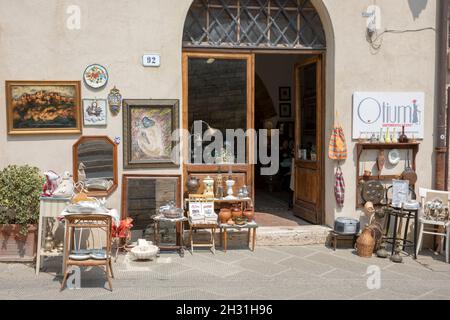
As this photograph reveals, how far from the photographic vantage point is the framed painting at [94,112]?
22.5 ft

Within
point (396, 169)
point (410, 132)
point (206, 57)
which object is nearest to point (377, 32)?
point (410, 132)

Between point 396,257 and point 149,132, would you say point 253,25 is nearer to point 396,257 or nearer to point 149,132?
point 149,132

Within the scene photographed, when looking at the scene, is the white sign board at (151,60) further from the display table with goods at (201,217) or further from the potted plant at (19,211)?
the potted plant at (19,211)

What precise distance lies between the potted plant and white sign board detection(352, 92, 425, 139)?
4.43 metres

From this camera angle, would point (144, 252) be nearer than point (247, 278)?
No

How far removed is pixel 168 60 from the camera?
6.99 metres

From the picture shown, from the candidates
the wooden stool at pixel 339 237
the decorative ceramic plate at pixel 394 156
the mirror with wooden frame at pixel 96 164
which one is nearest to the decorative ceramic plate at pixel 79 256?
the mirror with wooden frame at pixel 96 164

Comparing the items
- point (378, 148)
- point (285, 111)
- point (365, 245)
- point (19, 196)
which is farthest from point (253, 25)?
point (285, 111)

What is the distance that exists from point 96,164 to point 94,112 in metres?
0.70

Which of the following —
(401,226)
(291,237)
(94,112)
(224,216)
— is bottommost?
(291,237)

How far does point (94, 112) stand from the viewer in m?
6.86

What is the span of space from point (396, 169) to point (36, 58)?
5.30 m

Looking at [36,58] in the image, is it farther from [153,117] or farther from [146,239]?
[146,239]

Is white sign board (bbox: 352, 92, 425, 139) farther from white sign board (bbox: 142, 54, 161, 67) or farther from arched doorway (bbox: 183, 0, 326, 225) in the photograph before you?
white sign board (bbox: 142, 54, 161, 67)
